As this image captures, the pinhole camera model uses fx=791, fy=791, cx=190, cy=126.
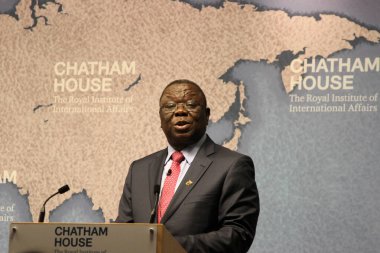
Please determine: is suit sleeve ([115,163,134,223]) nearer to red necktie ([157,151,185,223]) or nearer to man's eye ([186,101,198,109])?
red necktie ([157,151,185,223])

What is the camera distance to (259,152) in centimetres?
483

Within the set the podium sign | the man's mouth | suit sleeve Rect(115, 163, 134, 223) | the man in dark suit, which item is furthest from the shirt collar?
the podium sign

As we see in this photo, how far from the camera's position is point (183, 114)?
385 cm

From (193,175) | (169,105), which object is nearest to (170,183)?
(193,175)

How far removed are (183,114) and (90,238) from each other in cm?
111

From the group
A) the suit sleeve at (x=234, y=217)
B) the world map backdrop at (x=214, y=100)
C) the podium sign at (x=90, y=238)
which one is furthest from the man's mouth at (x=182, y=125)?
the world map backdrop at (x=214, y=100)

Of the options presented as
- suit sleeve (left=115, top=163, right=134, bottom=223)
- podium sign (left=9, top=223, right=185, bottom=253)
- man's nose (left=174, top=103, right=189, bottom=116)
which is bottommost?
podium sign (left=9, top=223, right=185, bottom=253)

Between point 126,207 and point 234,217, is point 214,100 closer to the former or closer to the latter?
point 126,207

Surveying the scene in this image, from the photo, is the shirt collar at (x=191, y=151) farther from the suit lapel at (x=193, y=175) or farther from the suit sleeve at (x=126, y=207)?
the suit sleeve at (x=126, y=207)

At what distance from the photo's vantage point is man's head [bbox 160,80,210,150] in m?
3.85

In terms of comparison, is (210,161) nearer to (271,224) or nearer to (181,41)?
(271,224)

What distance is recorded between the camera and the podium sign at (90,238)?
2.81m

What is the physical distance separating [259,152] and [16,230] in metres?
2.16

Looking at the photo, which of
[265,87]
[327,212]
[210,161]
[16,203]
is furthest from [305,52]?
[16,203]
